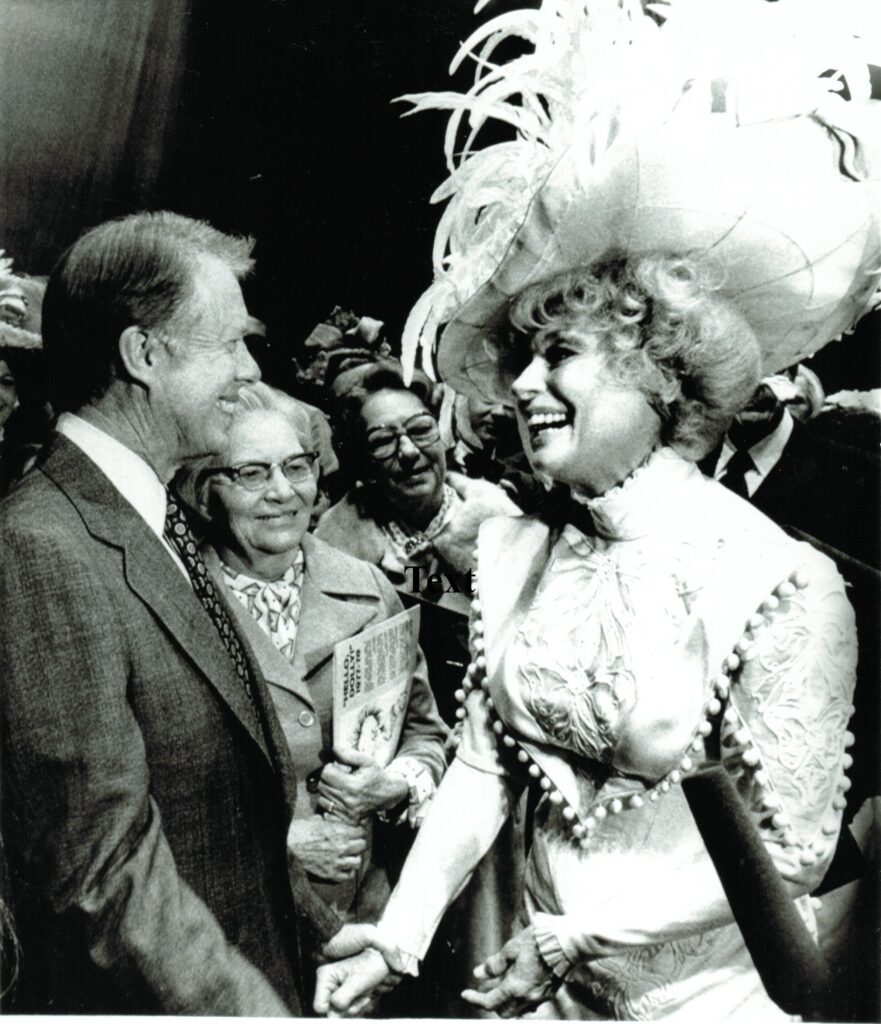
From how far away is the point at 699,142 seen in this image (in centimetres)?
186

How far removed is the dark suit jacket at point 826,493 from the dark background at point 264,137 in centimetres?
71

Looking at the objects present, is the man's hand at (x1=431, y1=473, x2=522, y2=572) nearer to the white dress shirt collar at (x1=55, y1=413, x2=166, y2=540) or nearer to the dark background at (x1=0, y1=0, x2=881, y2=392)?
the dark background at (x1=0, y1=0, x2=881, y2=392)

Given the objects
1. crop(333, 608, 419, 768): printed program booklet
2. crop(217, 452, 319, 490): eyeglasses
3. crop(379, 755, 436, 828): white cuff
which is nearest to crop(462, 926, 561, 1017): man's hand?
crop(379, 755, 436, 828): white cuff

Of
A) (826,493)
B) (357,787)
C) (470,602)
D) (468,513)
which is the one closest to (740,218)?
(826,493)

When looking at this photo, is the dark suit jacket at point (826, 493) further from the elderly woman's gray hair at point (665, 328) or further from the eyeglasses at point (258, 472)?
the eyeglasses at point (258, 472)

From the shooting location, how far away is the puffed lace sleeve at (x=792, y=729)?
193 cm

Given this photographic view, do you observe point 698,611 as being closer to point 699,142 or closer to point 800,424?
point 800,424

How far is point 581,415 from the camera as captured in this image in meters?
2.00

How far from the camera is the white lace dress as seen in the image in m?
1.94

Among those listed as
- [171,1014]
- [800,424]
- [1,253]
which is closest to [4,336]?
[1,253]

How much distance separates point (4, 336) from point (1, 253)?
0.15 m

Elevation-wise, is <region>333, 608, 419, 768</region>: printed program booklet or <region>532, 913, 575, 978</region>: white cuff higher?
<region>333, 608, 419, 768</region>: printed program booklet

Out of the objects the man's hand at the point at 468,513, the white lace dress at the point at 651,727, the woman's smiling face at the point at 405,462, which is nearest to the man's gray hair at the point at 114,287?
the woman's smiling face at the point at 405,462

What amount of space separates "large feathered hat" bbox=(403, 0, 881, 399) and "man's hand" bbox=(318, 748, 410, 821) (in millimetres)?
775
